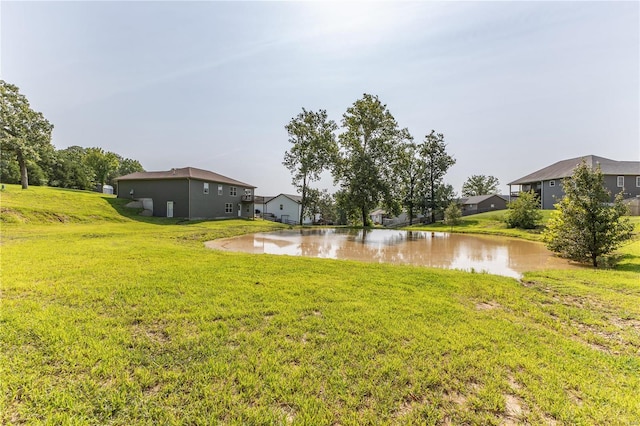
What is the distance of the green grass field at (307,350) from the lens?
7.46 ft

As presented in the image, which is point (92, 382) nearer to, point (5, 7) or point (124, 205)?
point (5, 7)

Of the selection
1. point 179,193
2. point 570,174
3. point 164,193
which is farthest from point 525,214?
point 164,193

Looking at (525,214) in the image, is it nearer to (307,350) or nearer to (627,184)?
(627,184)

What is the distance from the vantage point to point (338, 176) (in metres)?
29.1

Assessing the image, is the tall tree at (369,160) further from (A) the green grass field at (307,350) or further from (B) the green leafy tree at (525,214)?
(A) the green grass field at (307,350)

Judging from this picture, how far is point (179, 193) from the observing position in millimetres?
25750

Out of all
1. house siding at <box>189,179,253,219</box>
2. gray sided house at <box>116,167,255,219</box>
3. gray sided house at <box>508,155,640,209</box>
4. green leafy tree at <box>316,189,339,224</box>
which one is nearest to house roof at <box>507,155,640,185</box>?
gray sided house at <box>508,155,640,209</box>

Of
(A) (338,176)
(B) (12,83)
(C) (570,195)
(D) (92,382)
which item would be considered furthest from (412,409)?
(B) (12,83)

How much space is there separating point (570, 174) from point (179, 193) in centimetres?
3822

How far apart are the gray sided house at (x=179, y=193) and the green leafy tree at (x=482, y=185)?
61.5m

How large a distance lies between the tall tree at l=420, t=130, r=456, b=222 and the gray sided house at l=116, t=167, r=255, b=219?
25226mm

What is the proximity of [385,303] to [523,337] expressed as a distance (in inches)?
71.7

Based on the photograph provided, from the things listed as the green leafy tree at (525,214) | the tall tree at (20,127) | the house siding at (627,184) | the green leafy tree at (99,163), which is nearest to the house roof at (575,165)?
the house siding at (627,184)

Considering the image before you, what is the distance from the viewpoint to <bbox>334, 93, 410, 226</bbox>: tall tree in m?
26.5
